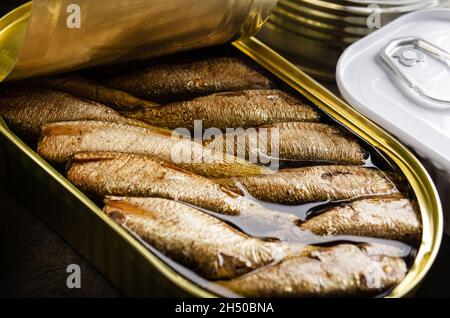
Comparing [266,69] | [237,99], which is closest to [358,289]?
[237,99]

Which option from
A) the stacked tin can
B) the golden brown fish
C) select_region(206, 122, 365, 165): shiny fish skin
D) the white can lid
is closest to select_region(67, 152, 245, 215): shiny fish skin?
select_region(206, 122, 365, 165): shiny fish skin

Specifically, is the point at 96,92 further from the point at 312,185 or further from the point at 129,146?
the point at 312,185

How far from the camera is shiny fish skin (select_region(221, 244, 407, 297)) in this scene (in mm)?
1281

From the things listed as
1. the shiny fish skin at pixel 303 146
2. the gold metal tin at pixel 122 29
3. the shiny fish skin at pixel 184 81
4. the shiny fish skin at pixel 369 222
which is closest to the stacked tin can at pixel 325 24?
the gold metal tin at pixel 122 29

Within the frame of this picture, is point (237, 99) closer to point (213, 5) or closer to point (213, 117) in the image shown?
point (213, 117)

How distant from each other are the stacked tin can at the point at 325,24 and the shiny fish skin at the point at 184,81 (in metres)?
0.39

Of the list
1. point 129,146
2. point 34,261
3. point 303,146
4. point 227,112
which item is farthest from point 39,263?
point 303,146

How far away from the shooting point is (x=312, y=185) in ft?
5.00

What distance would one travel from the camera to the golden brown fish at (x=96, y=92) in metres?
1.76

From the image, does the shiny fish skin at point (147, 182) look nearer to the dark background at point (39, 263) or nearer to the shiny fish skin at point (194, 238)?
the shiny fish skin at point (194, 238)

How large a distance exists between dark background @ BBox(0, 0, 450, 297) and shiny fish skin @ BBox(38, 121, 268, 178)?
0.25 meters
